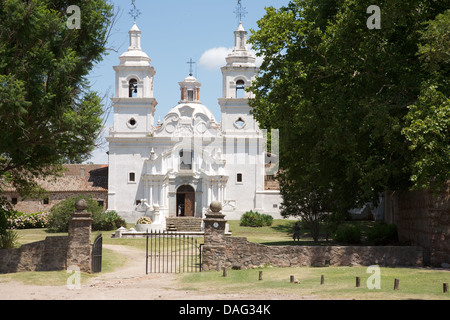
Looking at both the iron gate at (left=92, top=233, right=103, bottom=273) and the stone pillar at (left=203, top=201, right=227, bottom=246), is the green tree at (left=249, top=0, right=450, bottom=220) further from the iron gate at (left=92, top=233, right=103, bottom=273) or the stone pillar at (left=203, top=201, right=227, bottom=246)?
the iron gate at (left=92, top=233, right=103, bottom=273)

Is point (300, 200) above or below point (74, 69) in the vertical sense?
below

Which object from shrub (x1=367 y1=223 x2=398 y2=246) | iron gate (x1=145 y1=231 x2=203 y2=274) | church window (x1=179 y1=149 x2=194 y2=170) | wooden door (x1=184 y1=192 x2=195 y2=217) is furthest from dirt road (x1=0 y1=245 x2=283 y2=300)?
church window (x1=179 y1=149 x2=194 y2=170)

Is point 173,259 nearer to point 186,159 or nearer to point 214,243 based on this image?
point 214,243

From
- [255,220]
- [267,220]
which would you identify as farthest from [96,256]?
[267,220]

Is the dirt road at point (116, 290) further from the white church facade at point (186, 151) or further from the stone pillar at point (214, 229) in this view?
the white church facade at point (186, 151)

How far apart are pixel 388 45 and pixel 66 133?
35.1 ft

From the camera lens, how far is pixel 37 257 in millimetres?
19078

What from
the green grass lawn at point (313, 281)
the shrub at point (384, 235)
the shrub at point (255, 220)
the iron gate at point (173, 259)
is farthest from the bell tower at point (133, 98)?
the green grass lawn at point (313, 281)

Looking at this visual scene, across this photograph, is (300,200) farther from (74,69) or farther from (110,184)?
(110,184)

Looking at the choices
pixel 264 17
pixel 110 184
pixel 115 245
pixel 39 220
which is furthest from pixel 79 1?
pixel 110 184

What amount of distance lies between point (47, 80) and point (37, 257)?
18.2 feet

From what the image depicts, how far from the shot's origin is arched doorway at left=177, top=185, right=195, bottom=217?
48.4 meters

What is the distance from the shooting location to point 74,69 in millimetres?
19281

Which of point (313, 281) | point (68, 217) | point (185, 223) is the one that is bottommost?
point (313, 281)
